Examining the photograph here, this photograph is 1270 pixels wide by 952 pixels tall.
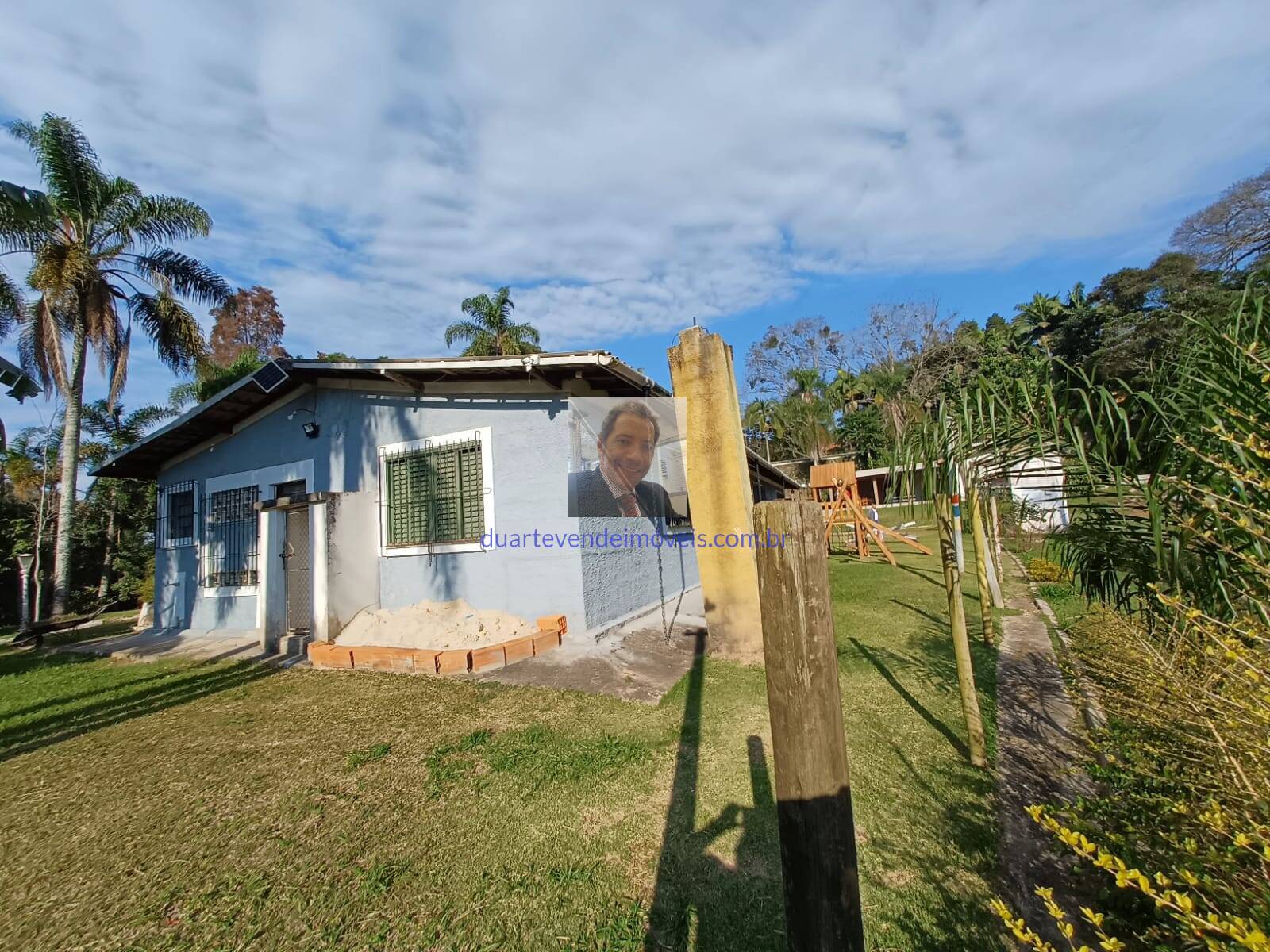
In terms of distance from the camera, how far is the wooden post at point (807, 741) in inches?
57.9

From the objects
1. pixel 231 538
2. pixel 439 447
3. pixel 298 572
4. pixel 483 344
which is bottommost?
pixel 298 572

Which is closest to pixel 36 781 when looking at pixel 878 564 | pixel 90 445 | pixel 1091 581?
pixel 1091 581

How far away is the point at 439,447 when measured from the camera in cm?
768

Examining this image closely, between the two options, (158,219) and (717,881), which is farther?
(158,219)

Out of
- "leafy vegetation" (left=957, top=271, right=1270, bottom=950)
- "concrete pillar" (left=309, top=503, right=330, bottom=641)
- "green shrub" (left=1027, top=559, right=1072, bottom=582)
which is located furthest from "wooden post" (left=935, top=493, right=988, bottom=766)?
"green shrub" (left=1027, top=559, right=1072, bottom=582)

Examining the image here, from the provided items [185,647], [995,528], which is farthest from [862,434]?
[185,647]

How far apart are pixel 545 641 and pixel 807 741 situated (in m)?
5.39

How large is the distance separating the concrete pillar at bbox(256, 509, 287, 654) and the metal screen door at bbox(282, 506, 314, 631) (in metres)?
0.07

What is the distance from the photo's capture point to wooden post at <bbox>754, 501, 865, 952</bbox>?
1471 mm

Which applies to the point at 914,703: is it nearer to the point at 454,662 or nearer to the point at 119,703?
the point at 454,662

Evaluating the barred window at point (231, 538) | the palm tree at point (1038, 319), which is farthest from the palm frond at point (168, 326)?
the palm tree at point (1038, 319)

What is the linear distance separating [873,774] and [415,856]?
2.84 meters

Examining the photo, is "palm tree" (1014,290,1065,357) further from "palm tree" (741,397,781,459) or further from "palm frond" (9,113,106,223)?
"palm frond" (9,113,106,223)

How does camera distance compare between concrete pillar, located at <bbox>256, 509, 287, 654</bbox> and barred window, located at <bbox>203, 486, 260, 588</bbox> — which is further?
barred window, located at <bbox>203, 486, 260, 588</bbox>
